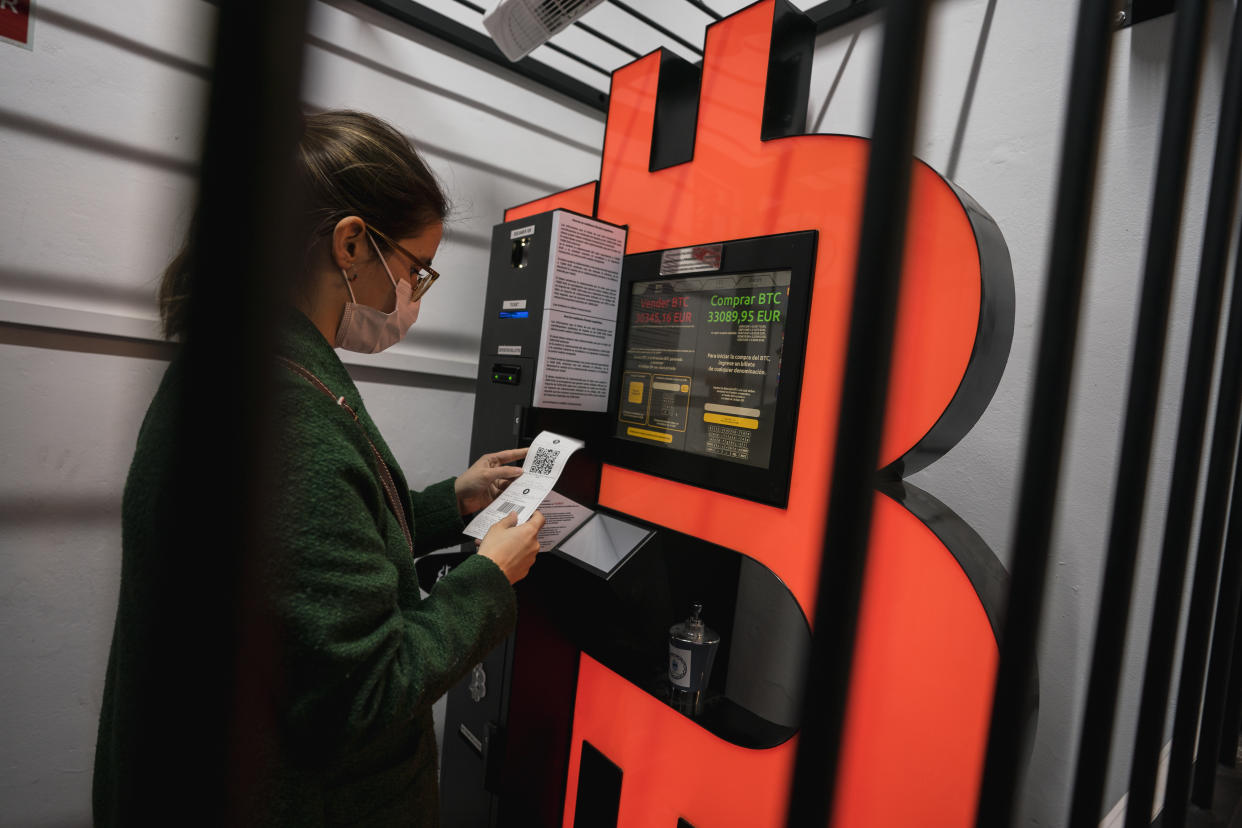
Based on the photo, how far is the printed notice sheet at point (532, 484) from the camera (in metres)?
1.10

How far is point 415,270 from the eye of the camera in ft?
3.20

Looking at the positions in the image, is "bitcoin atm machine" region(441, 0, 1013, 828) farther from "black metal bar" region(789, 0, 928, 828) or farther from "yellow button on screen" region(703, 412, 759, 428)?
"black metal bar" region(789, 0, 928, 828)

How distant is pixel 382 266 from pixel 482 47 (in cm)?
154

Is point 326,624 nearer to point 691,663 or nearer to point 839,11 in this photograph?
point 691,663

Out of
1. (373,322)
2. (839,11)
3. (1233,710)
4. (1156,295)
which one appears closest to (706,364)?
(373,322)

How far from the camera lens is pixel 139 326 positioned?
1602 millimetres

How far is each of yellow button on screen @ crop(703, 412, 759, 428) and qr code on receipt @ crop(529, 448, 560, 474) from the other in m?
0.32

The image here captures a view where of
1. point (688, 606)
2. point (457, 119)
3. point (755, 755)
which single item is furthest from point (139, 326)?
point (755, 755)

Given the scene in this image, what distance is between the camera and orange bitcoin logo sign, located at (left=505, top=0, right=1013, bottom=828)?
3.10 ft

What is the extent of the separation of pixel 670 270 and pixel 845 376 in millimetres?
1139

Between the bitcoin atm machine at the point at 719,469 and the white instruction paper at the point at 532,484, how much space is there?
0.71 ft

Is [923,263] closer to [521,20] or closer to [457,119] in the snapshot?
[521,20]

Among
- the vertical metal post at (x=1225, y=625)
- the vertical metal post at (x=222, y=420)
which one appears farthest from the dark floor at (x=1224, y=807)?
the vertical metal post at (x=222, y=420)

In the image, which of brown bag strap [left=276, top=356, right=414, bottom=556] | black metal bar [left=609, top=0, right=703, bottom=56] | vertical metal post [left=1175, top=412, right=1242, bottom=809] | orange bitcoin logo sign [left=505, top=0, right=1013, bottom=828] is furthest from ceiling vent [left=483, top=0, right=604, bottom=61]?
vertical metal post [left=1175, top=412, right=1242, bottom=809]
